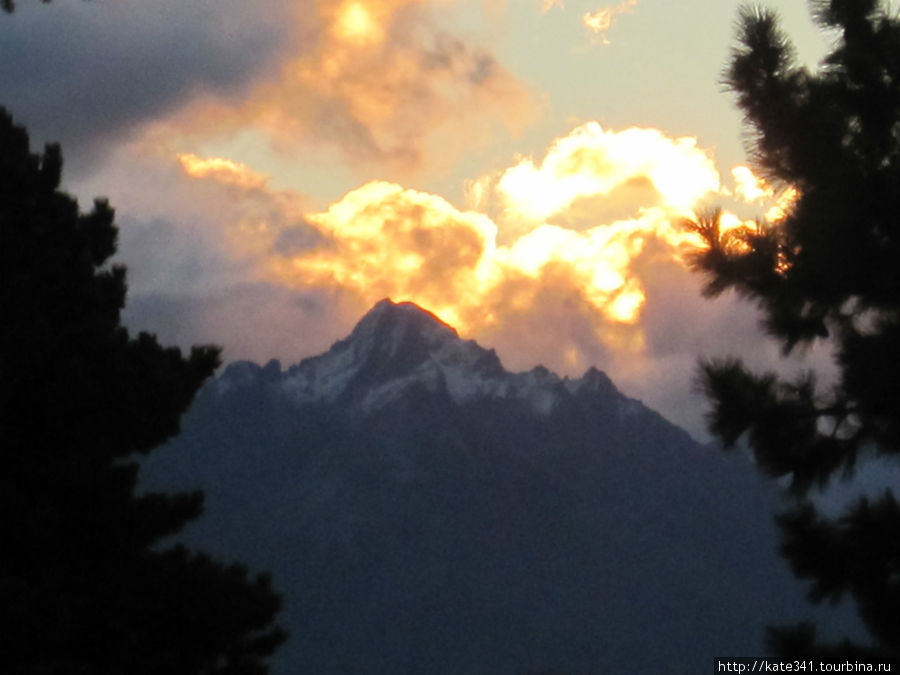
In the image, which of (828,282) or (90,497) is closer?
(828,282)

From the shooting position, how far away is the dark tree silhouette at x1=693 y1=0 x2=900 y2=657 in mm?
12359

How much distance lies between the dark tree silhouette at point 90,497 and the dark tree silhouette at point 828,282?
11016 millimetres

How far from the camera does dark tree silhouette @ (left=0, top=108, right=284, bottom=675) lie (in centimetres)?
2044

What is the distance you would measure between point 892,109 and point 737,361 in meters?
3.09

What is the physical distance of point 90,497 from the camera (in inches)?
832

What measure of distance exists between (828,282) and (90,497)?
12.8 meters

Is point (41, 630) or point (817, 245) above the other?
point (817, 245)

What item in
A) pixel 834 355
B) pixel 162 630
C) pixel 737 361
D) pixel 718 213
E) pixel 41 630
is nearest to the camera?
pixel 834 355

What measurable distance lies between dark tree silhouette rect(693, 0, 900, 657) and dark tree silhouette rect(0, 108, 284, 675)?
11.0 m

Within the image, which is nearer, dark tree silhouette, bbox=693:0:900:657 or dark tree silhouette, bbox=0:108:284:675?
dark tree silhouette, bbox=693:0:900:657

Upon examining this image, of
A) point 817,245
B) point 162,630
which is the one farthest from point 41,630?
point 817,245

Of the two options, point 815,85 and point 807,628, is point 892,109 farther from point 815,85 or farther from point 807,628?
point 807,628

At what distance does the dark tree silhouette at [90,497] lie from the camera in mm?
20438

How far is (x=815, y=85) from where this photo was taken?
13898 millimetres
